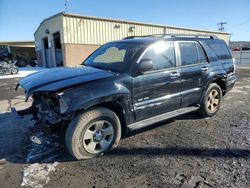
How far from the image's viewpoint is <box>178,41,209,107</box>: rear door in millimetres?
4949

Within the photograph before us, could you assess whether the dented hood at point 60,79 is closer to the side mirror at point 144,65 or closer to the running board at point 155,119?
the side mirror at point 144,65

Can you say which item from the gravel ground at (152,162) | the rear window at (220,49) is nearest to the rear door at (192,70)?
the rear window at (220,49)

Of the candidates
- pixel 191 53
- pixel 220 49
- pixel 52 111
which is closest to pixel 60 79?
pixel 52 111

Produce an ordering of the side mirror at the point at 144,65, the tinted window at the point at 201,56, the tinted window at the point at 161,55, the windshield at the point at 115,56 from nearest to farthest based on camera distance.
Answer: the side mirror at the point at 144,65, the windshield at the point at 115,56, the tinted window at the point at 161,55, the tinted window at the point at 201,56

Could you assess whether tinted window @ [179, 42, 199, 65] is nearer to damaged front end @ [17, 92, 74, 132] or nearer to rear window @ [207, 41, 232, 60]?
rear window @ [207, 41, 232, 60]

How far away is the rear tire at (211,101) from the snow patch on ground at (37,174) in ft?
11.7

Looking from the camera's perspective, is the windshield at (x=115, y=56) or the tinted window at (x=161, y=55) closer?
the windshield at (x=115, y=56)

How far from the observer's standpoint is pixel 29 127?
3.75 meters

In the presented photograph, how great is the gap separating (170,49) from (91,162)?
8.73 feet

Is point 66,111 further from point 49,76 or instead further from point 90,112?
point 49,76

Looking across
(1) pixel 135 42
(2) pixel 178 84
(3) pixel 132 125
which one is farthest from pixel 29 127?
(2) pixel 178 84

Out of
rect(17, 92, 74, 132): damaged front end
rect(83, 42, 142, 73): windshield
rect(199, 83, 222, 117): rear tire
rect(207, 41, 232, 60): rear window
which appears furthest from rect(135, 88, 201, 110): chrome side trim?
rect(207, 41, 232, 60): rear window

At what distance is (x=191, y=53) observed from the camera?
5.23 meters

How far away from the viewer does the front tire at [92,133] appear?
3.51 metres
